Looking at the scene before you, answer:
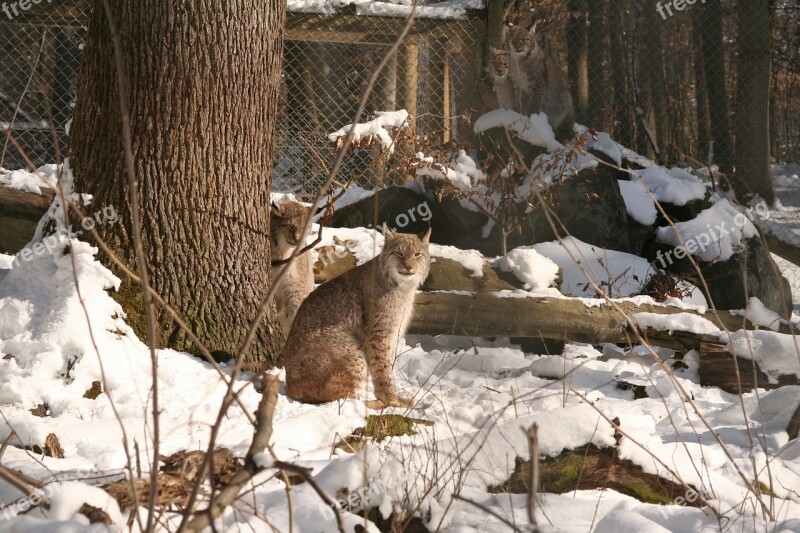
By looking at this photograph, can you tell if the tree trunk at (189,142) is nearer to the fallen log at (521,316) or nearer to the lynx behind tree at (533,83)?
the fallen log at (521,316)

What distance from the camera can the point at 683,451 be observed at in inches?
130

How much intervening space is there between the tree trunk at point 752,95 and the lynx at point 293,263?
6.41 m

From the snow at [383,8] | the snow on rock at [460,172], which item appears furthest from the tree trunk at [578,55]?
the snow at [383,8]

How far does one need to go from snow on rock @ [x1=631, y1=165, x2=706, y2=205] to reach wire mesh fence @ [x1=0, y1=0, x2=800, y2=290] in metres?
0.34

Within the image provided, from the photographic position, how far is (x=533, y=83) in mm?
9375

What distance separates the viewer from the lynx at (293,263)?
580 centimetres

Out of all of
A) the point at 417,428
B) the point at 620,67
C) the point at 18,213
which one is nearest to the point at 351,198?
the point at 18,213

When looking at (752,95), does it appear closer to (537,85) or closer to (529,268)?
(537,85)

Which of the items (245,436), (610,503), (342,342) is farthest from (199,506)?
(342,342)

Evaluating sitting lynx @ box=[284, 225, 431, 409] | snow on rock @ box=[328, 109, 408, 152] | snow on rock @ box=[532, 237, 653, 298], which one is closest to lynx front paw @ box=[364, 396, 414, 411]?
sitting lynx @ box=[284, 225, 431, 409]

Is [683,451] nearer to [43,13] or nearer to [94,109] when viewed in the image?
[94,109]

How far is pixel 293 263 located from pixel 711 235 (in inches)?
179

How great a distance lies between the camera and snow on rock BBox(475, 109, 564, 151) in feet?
27.1

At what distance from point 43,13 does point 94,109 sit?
3.08 metres
